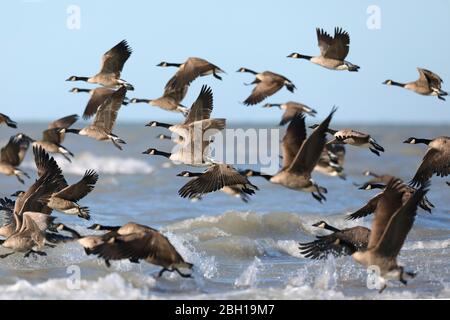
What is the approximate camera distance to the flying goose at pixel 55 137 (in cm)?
1406

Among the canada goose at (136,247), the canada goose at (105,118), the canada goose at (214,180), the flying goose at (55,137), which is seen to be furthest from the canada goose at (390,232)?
the flying goose at (55,137)

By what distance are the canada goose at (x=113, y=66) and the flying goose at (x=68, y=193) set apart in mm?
2181

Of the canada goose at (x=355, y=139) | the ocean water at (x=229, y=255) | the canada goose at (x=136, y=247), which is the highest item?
the canada goose at (x=355, y=139)

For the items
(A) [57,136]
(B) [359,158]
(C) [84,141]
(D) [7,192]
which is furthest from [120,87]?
(C) [84,141]

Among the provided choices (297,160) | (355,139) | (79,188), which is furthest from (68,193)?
(355,139)

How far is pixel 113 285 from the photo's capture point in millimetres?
10375

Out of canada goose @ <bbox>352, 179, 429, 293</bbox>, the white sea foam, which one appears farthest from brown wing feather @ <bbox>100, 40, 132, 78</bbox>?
the white sea foam

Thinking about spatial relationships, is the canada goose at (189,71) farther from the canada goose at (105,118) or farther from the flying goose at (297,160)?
the flying goose at (297,160)

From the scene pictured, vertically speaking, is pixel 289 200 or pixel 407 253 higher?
pixel 407 253

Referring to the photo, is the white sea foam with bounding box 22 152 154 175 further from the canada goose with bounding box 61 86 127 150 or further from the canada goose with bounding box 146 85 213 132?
the canada goose with bounding box 146 85 213 132

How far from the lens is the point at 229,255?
13656 millimetres

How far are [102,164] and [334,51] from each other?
24.7 m

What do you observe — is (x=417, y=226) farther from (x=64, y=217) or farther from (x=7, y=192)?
(x=7, y=192)
